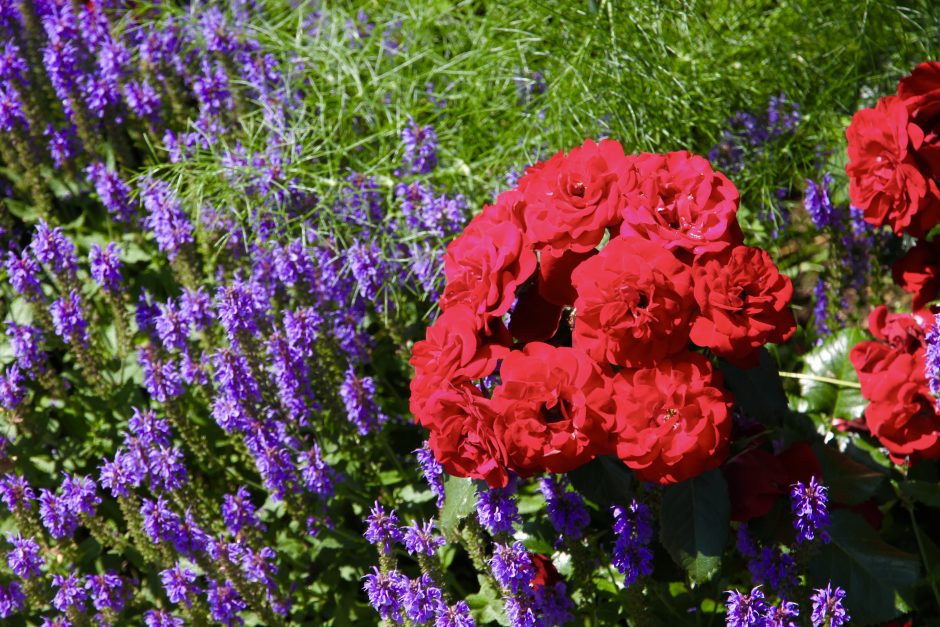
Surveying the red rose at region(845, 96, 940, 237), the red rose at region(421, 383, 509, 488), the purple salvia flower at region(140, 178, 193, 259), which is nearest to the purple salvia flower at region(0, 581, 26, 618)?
the purple salvia flower at region(140, 178, 193, 259)

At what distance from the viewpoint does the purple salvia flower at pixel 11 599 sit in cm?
265

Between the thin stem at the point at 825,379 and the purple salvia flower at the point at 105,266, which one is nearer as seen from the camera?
the thin stem at the point at 825,379

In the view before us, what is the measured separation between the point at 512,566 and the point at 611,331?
56 cm

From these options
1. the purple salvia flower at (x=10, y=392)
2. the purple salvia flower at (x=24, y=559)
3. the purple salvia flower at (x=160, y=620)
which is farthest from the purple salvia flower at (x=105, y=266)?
the purple salvia flower at (x=160, y=620)

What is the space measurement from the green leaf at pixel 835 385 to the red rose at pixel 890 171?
460 mm

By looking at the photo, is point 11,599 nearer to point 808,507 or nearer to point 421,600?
point 421,600

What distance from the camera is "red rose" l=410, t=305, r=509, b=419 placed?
6.48ft

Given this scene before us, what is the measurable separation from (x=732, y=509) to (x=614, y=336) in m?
0.59

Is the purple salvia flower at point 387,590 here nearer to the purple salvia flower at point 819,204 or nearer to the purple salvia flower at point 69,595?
the purple salvia flower at point 69,595

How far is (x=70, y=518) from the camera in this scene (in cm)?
270

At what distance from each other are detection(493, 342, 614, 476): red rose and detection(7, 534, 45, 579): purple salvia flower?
1382 mm

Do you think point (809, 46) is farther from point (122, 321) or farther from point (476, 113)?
point (122, 321)

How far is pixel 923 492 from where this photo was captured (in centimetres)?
256

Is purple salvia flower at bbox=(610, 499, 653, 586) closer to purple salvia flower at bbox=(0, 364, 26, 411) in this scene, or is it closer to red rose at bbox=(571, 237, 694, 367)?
red rose at bbox=(571, 237, 694, 367)
